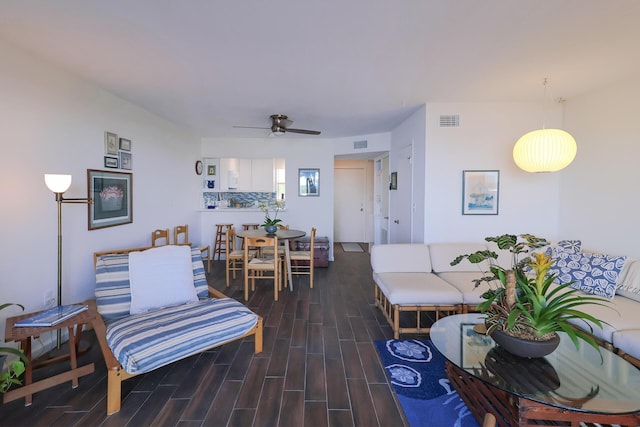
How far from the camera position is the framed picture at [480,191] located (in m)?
3.80

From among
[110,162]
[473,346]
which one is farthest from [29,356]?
[473,346]

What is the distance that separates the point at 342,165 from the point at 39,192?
20.8 feet

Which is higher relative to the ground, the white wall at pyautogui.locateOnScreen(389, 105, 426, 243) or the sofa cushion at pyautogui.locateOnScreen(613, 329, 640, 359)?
the white wall at pyautogui.locateOnScreen(389, 105, 426, 243)

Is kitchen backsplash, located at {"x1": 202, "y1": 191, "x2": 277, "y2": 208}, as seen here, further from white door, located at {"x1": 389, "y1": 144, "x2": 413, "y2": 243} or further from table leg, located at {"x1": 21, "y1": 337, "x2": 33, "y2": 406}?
table leg, located at {"x1": 21, "y1": 337, "x2": 33, "y2": 406}

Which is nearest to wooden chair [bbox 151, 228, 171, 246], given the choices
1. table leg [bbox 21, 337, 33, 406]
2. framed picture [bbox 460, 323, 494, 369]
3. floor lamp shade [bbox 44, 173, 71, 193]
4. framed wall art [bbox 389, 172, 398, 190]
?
floor lamp shade [bbox 44, 173, 71, 193]

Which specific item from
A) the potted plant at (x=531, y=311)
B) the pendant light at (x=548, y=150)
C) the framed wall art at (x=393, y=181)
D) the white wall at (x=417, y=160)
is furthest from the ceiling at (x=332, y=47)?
the framed wall art at (x=393, y=181)

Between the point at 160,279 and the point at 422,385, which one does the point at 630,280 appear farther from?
the point at 160,279

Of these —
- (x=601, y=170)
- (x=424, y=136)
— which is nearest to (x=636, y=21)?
(x=601, y=170)

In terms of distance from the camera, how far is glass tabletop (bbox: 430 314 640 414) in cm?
137

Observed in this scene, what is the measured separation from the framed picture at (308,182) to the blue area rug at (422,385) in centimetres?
381

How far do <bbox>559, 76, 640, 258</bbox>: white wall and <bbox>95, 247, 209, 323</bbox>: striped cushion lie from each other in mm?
4680

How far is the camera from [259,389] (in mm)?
2043

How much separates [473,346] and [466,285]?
3.73 ft

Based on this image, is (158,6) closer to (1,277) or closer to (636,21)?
(1,277)
